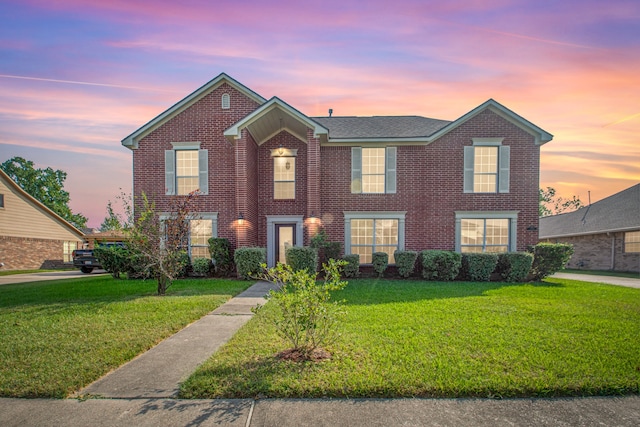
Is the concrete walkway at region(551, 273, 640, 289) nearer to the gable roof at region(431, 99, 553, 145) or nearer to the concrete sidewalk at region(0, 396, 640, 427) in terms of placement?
the gable roof at region(431, 99, 553, 145)

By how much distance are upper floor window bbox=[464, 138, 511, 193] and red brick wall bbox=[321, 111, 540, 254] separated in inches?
8.8

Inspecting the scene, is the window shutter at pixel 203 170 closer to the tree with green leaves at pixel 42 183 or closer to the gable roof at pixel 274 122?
the gable roof at pixel 274 122

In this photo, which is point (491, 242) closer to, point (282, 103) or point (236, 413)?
point (282, 103)

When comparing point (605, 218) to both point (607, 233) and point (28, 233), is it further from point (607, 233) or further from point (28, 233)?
point (28, 233)

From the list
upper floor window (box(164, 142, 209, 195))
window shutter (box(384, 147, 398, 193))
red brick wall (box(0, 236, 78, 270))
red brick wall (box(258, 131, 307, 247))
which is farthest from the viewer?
red brick wall (box(0, 236, 78, 270))

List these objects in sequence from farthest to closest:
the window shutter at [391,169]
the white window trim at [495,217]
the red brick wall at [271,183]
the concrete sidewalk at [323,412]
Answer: the red brick wall at [271,183] < the window shutter at [391,169] < the white window trim at [495,217] < the concrete sidewalk at [323,412]

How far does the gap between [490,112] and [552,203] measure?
199 feet

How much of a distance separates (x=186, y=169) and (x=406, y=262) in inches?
384

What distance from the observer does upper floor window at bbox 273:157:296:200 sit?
1445 cm

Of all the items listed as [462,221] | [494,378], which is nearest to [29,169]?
[462,221]

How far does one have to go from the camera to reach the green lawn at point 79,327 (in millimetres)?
3826

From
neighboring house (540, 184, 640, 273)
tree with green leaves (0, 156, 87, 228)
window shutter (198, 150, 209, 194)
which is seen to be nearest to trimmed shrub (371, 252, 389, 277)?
window shutter (198, 150, 209, 194)

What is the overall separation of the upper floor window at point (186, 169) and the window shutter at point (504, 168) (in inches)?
475

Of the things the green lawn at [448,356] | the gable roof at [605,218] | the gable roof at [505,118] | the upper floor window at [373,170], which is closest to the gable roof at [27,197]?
the upper floor window at [373,170]
